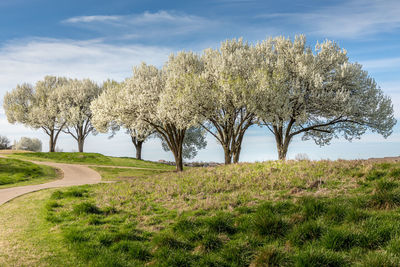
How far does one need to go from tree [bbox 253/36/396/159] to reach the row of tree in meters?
0.11

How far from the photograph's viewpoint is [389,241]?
642 cm

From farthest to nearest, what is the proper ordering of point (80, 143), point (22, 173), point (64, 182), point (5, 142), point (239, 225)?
point (5, 142), point (80, 143), point (22, 173), point (64, 182), point (239, 225)

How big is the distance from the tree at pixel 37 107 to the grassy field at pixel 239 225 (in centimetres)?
4917

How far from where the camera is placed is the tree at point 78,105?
5709 cm

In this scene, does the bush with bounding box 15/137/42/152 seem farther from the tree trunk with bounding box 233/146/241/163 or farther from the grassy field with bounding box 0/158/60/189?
the tree trunk with bounding box 233/146/241/163

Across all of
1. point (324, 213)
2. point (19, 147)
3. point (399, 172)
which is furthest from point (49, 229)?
point (19, 147)

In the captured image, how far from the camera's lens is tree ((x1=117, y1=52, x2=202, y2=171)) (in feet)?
94.9

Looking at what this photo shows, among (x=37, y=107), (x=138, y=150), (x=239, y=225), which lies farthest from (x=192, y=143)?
(x=239, y=225)

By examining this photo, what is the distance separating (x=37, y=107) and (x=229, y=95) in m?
48.1

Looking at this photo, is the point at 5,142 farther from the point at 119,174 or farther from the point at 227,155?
the point at 227,155

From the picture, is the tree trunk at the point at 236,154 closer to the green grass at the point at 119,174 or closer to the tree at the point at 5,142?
the green grass at the point at 119,174

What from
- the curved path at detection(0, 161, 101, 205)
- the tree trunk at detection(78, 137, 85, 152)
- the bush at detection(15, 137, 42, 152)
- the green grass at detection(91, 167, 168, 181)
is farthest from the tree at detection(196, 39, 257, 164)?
the bush at detection(15, 137, 42, 152)

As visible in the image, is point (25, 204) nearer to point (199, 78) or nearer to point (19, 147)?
point (199, 78)

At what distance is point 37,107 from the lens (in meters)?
58.4
